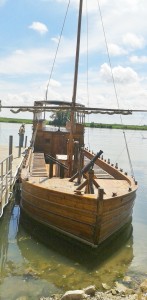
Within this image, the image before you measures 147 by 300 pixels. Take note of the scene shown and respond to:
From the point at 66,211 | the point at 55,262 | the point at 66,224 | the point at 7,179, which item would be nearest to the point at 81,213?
the point at 66,211

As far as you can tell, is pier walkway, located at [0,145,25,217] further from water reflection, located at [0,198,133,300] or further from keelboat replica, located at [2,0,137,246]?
water reflection, located at [0,198,133,300]

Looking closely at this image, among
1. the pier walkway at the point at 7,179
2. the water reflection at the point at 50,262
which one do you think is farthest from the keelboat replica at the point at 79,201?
the pier walkway at the point at 7,179

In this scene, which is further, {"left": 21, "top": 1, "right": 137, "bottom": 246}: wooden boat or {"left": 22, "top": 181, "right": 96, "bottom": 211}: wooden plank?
{"left": 21, "top": 1, "right": 137, "bottom": 246}: wooden boat

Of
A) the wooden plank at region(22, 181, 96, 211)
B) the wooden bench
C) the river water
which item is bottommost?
the river water

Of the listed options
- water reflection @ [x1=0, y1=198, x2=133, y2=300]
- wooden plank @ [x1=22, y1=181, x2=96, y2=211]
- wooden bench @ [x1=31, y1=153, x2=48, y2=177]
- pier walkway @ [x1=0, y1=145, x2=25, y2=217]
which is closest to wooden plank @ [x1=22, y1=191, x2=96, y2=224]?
wooden plank @ [x1=22, y1=181, x2=96, y2=211]

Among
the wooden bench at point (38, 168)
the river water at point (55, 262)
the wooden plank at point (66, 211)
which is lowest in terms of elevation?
the river water at point (55, 262)

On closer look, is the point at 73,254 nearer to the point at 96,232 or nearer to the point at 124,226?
the point at 96,232

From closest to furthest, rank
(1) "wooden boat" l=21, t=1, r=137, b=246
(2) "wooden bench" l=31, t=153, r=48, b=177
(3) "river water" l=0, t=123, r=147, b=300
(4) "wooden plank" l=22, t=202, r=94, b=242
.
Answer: (3) "river water" l=0, t=123, r=147, b=300 < (1) "wooden boat" l=21, t=1, r=137, b=246 < (4) "wooden plank" l=22, t=202, r=94, b=242 < (2) "wooden bench" l=31, t=153, r=48, b=177

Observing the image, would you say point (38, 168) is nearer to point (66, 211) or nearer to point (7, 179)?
point (7, 179)

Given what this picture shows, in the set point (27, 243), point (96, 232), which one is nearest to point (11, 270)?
point (27, 243)

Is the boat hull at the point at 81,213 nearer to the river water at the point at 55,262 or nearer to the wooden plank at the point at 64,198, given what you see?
the wooden plank at the point at 64,198

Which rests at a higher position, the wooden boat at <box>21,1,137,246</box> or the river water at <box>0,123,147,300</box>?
the wooden boat at <box>21,1,137,246</box>

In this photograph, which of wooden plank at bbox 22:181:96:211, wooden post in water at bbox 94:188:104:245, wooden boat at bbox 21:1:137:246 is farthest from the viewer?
wooden boat at bbox 21:1:137:246

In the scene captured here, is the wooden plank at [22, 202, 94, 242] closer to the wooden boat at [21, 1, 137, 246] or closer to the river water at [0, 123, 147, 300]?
the wooden boat at [21, 1, 137, 246]
